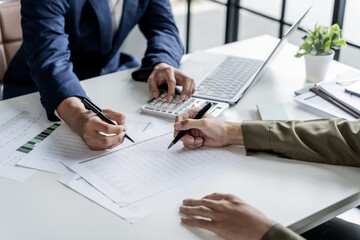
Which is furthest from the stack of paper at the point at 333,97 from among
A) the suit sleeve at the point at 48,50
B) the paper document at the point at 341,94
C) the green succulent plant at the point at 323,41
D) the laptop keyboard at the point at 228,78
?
the suit sleeve at the point at 48,50

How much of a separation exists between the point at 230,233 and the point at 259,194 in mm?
162

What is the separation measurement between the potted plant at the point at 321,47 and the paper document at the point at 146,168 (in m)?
0.59

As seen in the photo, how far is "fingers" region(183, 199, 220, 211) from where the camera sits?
3.29 feet

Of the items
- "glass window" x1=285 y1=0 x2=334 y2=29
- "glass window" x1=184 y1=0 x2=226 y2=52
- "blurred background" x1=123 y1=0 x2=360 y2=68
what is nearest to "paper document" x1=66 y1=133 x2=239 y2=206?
"blurred background" x1=123 y1=0 x2=360 y2=68

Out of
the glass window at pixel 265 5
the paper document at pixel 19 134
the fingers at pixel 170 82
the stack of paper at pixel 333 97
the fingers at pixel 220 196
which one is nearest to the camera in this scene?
the fingers at pixel 220 196

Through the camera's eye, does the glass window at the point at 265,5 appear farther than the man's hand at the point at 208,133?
Yes

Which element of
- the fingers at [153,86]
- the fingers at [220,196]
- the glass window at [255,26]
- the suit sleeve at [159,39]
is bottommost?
the glass window at [255,26]

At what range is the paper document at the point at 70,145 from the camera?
1.20 m

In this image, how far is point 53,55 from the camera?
5.01 feet

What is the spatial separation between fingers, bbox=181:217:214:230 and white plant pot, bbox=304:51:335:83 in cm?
87

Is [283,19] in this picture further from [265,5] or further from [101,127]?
[101,127]

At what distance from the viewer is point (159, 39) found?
6.13ft

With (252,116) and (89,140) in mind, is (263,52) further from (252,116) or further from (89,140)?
(89,140)

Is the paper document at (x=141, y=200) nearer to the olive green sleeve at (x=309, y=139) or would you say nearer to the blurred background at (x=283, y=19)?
the olive green sleeve at (x=309, y=139)
